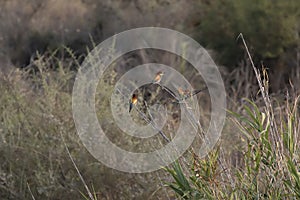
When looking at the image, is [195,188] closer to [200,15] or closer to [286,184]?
[286,184]

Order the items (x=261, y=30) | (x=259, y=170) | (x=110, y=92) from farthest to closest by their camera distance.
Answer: (x=261, y=30) → (x=110, y=92) → (x=259, y=170)

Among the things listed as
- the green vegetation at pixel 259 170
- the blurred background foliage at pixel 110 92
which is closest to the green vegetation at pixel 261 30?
the blurred background foliage at pixel 110 92

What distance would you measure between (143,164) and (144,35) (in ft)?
17.1

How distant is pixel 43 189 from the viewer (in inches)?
181

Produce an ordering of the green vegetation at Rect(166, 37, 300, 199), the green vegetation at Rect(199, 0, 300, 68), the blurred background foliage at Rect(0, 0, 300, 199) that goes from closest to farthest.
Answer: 1. the green vegetation at Rect(166, 37, 300, 199)
2. the blurred background foliage at Rect(0, 0, 300, 199)
3. the green vegetation at Rect(199, 0, 300, 68)

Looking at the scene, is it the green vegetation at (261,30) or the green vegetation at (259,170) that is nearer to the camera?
the green vegetation at (259,170)

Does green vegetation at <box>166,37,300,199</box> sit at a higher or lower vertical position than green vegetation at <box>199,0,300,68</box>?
higher

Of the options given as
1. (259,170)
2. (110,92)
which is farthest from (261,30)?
(259,170)

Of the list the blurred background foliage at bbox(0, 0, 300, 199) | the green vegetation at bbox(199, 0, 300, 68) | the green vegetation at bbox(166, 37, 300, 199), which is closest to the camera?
the green vegetation at bbox(166, 37, 300, 199)

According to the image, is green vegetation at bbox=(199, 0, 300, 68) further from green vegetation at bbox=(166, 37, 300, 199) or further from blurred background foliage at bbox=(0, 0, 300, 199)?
green vegetation at bbox=(166, 37, 300, 199)

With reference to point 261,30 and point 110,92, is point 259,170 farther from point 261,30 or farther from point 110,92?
point 261,30

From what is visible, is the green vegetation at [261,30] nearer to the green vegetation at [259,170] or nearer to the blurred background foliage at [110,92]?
the blurred background foliage at [110,92]

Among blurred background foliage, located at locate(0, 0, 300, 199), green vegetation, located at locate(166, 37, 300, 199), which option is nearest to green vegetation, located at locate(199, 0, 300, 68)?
blurred background foliage, located at locate(0, 0, 300, 199)

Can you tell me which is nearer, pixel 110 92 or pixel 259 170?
pixel 259 170
